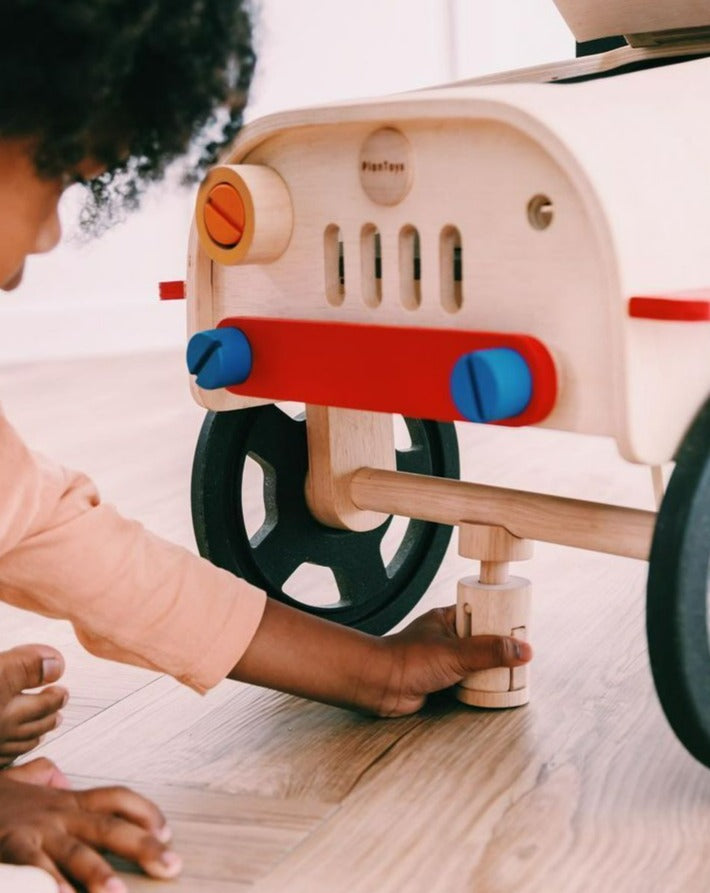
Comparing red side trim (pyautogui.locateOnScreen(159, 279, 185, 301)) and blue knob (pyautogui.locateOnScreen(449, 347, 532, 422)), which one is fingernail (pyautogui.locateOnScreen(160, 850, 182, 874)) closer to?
blue knob (pyautogui.locateOnScreen(449, 347, 532, 422))

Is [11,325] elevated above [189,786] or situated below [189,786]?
above

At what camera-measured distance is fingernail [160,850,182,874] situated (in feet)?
1.97

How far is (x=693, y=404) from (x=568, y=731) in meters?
0.24

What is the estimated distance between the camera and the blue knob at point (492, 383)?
23.8 inches

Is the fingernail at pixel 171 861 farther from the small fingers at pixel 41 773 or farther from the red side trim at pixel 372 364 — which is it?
the red side trim at pixel 372 364

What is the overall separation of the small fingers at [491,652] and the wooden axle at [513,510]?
69mm

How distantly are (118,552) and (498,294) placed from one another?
0.25 m

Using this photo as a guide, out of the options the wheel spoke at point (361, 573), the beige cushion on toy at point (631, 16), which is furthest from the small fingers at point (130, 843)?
the beige cushion on toy at point (631, 16)

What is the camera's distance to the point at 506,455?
1.54 meters

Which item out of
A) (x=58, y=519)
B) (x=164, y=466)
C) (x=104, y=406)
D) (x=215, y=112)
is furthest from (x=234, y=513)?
(x=104, y=406)

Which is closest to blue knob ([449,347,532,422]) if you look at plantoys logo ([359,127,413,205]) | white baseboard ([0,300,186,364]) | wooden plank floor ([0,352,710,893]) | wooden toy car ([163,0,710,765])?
wooden toy car ([163,0,710,765])

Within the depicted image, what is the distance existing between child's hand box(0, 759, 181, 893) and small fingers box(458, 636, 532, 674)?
234 millimetres

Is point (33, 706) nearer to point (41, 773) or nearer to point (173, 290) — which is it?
point (41, 773)

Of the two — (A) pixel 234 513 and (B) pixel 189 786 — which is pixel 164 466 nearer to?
(A) pixel 234 513
